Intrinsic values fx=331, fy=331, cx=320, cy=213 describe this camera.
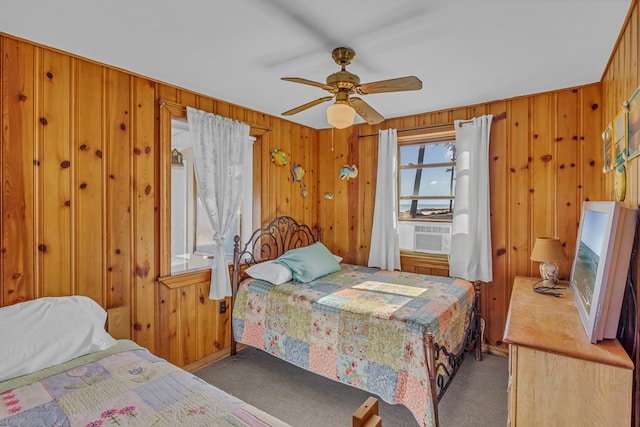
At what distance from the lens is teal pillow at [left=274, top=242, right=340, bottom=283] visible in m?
3.15

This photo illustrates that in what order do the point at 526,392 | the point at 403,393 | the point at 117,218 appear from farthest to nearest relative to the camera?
the point at 117,218, the point at 403,393, the point at 526,392

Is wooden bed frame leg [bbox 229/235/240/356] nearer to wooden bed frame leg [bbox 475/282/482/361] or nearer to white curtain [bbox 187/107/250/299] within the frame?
white curtain [bbox 187/107/250/299]

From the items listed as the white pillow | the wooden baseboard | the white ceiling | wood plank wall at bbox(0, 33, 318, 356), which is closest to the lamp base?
the white ceiling

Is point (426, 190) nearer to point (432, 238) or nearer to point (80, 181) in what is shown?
point (432, 238)

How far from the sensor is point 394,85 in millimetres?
1984

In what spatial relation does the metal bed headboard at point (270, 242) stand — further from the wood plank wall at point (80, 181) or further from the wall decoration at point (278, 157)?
the wall decoration at point (278, 157)

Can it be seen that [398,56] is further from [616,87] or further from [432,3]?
[616,87]

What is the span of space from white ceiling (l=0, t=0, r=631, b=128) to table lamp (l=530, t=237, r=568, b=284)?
1.33 metres

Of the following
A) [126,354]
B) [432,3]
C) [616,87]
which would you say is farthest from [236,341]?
[616,87]

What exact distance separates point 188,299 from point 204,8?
2272 millimetres

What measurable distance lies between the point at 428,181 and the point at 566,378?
2610mm

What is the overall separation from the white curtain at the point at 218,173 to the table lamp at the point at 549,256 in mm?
2655

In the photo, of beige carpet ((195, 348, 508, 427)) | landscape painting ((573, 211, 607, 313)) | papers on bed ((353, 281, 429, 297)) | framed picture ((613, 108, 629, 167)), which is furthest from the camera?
papers on bed ((353, 281, 429, 297))

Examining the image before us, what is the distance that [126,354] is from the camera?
6.02 feet
